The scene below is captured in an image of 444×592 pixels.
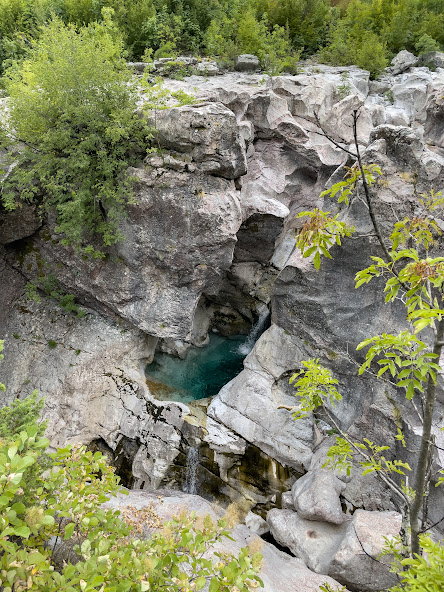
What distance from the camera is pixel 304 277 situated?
44.0 ft

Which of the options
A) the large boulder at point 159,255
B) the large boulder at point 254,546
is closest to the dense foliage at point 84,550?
the large boulder at point 254,546

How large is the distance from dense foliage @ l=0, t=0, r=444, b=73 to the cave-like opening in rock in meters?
16.2

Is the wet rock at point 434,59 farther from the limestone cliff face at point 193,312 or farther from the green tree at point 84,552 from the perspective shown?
the green tree at point 84,552

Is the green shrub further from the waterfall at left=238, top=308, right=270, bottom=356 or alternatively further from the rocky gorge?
the waterfall at left=238, top=308, right=270, bottom=356

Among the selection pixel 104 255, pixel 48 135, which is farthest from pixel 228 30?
pixel 104 255

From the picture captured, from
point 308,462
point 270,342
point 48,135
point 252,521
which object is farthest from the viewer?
point 270,342

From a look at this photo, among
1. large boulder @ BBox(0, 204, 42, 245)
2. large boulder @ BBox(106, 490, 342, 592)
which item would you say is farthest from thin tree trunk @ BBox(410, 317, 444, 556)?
large boulder @ BBox(0, 204, 42, 245)

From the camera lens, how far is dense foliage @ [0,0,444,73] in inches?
714

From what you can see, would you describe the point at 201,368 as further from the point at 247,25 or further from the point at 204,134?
the point at 247,25

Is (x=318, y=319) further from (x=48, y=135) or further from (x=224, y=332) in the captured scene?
(x=48, y=135)

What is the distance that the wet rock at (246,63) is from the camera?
18.7m

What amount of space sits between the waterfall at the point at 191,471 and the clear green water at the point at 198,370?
2.61 metres

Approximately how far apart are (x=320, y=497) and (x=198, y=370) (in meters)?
8.50

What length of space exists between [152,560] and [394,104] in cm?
2278
